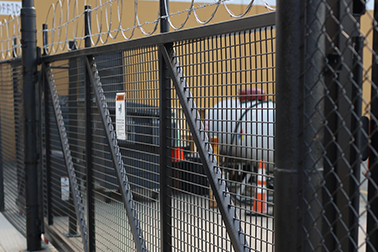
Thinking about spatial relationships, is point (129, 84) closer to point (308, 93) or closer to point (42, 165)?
point (308, 93)

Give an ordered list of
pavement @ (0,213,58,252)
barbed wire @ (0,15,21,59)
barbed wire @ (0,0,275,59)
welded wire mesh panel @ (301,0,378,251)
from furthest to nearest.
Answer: barbed wire @ (0,15,21,59), pavement @ (0,213,58,252), barbed wire @ (0,0,275,59), welded wire mesh panel @ (301,0,378,251)

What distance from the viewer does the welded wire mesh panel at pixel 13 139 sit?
7.36 m

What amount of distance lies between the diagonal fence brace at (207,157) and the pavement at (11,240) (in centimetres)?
421

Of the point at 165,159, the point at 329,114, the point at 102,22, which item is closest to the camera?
the point at 329,114

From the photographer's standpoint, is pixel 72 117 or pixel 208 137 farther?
pixel 72 117

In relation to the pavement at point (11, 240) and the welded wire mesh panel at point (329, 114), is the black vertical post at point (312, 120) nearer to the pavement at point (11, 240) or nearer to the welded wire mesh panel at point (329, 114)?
the welded wire mesh panel at point (329, 114)

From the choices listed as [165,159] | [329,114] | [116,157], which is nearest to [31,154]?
[116,157]

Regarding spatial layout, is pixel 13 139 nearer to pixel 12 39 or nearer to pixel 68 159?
pixel 12 39

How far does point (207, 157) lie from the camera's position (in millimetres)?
2934

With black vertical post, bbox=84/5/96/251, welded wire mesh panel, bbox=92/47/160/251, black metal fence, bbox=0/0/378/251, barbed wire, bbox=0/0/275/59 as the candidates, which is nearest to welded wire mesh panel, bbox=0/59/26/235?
black metal fence, bbox=0/0/378/251

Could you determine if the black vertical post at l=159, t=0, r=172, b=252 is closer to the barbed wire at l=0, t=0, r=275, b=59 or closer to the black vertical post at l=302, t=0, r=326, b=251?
the barbed wire at l=0, t=0, r=275, b=59

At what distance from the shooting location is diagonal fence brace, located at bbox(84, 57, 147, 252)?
12.8 ft

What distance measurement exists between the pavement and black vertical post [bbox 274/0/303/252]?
5348 millimetres

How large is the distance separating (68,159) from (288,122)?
4.31 metres
